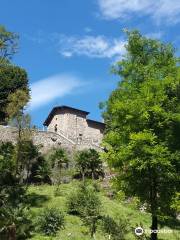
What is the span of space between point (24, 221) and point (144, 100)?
1716cm

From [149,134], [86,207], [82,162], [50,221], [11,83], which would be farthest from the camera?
[11,83]

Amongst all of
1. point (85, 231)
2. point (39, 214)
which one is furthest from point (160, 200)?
point (39, 214)

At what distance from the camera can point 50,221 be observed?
3850 centimetres

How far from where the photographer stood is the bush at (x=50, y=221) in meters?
38.0

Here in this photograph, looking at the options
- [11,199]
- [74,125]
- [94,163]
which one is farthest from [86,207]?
[74,125]

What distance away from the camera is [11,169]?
4700 cm

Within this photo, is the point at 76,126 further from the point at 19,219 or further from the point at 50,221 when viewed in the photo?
the point at 19,219

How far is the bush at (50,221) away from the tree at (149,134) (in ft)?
→ 50.7

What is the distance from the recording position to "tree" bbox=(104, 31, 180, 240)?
22141 mm

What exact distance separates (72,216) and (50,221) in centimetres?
470

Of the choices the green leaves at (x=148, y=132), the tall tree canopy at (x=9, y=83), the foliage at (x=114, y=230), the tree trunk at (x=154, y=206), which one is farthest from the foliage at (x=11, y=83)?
the tree trunk at (x=154, y=206)

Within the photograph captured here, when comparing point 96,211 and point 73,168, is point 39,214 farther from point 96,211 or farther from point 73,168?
point 73,168

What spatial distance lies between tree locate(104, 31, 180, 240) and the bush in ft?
50.7

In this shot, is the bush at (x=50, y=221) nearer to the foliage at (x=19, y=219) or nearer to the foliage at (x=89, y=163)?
the foliage at (x=19, y=219)
